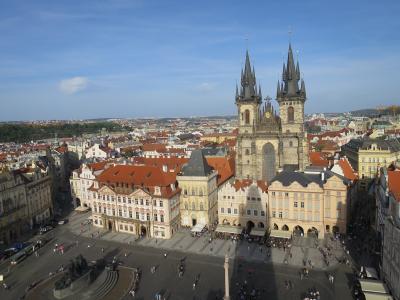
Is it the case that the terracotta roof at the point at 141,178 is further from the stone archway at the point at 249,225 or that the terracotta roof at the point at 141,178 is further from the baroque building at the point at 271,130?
the baroque building at the point at 271,130

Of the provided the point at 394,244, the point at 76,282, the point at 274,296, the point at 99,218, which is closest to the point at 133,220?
the point at 99,218

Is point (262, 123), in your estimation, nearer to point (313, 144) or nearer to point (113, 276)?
point (113, 276)

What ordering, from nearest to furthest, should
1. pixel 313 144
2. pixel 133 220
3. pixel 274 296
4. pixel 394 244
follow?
pixel 394 244
pixel 274 296
pixel 133 220
pixel 313 144

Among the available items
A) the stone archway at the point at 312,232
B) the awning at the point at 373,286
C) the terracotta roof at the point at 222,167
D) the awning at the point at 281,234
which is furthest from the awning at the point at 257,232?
the awning at the point at 373,286

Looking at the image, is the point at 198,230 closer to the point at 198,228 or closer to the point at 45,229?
the point at 198,228

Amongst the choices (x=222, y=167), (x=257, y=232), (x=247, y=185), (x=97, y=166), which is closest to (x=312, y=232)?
(x=257, y=232)
